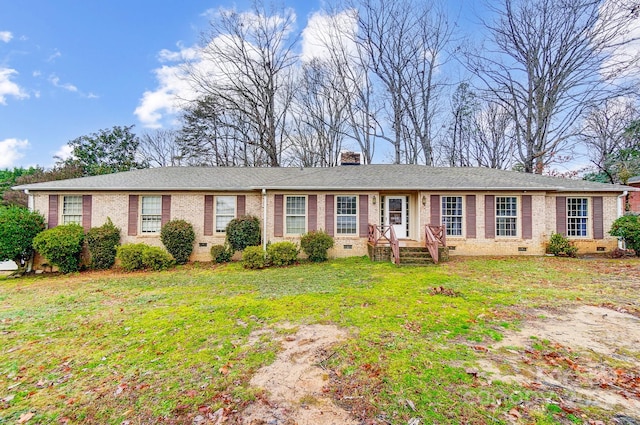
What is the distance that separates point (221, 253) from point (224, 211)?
184cm

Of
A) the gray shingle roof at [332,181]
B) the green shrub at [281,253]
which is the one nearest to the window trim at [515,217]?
the gray shingle roof at [332,181]

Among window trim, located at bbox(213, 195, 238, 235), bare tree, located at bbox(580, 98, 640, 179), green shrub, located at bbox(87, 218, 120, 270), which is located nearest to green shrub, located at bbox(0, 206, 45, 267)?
green shrub, located at bbox(87, 218, 120, 270)

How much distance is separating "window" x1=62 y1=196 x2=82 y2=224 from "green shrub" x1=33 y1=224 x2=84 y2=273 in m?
0.78

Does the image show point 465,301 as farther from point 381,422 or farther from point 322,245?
point 322,245

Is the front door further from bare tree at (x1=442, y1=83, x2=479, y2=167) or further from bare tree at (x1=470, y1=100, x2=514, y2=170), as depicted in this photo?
bare tree at (x1=470, y1=100, x2=514, y2=170)

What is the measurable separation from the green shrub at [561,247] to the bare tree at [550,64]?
967cm

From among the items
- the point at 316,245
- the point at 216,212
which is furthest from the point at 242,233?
the point at 316,245

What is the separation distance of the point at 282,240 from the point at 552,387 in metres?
9.45

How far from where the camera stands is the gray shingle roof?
11.0 meters

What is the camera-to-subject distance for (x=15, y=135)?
20.3 m

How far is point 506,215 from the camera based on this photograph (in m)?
11.3

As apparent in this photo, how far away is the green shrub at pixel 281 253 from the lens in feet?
33.8

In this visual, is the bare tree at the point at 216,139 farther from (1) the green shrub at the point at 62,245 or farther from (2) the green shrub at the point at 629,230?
(2) the green shrub at the point at 629,230

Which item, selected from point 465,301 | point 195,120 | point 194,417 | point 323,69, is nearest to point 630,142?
point 323,69
